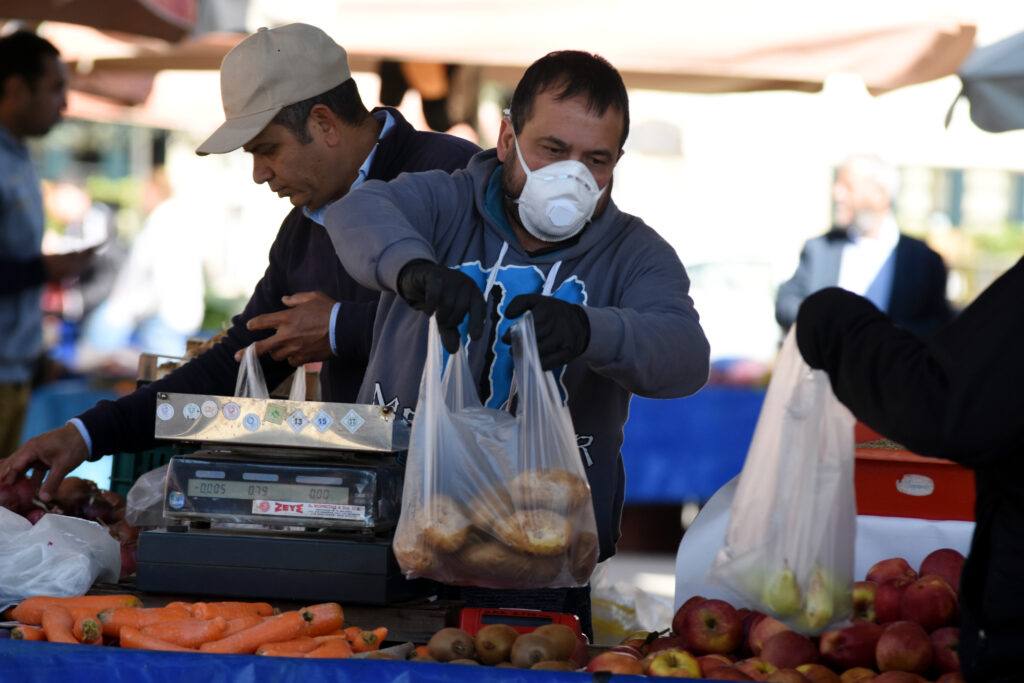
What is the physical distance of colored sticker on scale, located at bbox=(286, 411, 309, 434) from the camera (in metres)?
1.98

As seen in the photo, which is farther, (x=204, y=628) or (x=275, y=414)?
(x=275, y=414)

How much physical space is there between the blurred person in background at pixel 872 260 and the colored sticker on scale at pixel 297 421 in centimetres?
412

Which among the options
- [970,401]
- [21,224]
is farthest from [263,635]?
[21,224]

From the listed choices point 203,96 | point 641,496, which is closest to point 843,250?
point 641,496

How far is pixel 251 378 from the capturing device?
2.53 metres

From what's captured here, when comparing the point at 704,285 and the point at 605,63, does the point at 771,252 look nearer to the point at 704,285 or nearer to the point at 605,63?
the point at 704,285

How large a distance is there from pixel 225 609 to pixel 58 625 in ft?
0.84

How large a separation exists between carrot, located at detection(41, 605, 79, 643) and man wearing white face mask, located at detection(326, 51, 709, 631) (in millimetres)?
652

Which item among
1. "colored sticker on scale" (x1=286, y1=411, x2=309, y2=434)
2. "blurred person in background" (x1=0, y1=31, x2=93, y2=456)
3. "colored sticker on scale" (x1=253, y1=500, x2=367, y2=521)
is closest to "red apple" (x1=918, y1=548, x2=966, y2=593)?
"colored sticker on scale" (x1=253, y1=500, x2=367, y2=521)

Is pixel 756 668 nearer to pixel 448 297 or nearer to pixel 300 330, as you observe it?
pixel 448 297

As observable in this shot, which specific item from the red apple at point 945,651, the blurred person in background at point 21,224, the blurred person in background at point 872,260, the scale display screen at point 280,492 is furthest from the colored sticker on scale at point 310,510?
the blurred person in background at point 872,260

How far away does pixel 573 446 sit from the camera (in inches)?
72.8

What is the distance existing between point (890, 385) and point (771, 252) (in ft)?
30.7

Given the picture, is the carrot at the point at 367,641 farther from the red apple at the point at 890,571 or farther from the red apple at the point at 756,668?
the red apple at the point at 890,571
